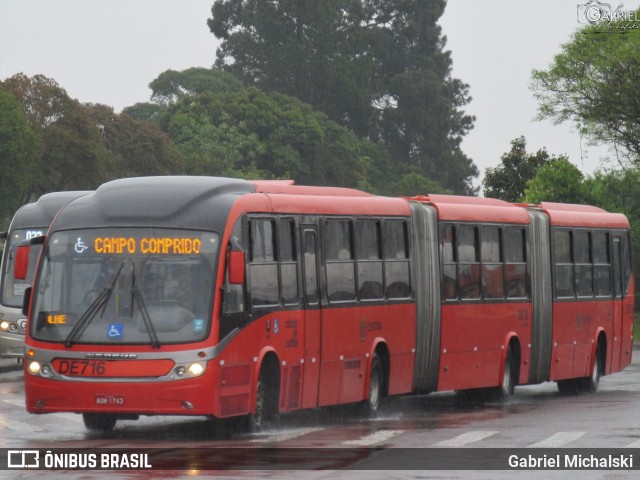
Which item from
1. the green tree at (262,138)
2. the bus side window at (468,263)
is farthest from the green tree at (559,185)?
the bus side window at (468,263)

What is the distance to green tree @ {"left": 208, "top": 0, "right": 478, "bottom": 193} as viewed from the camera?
422 feet

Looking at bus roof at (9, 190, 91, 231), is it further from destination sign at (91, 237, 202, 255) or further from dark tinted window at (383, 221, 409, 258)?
destination sign at (91, 237, 202, 255)

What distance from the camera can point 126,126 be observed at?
99000mm

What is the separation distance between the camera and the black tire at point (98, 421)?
19.0 meters

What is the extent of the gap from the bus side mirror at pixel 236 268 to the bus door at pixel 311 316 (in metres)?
2.48

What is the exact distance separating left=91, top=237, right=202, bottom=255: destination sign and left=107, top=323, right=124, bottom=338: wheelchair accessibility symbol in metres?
0.79

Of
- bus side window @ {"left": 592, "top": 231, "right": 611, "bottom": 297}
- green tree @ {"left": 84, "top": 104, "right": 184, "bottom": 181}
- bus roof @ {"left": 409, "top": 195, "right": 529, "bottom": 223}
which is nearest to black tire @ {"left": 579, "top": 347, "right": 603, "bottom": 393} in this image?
bus side window @ {"left": 592, "top": 231, "right": 611, "bottom": 297}

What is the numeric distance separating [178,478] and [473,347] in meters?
11.4

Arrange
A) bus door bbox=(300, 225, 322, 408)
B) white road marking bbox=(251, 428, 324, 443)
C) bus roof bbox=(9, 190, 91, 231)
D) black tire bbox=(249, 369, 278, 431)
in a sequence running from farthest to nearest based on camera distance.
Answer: bus roof bbox=(9, 190, 91, 231), bus door bbox=(300, 225, 322, 408), black tire bbox=(249, 369, 278, 431), white road marking bbox=(251, 428, 324, 443)

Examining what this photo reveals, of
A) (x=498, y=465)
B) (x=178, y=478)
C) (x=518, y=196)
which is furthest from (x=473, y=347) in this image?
(x=518, y=196)

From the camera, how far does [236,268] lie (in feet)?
57.8

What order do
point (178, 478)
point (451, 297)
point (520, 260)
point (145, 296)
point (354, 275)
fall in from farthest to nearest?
point (520, 260) → point (451, 297) → point (354, 275) → point (145, 296) → point (178, 478)

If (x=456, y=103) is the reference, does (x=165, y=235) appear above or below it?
below

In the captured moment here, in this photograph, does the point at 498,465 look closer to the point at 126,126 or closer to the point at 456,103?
the point at 126,126
